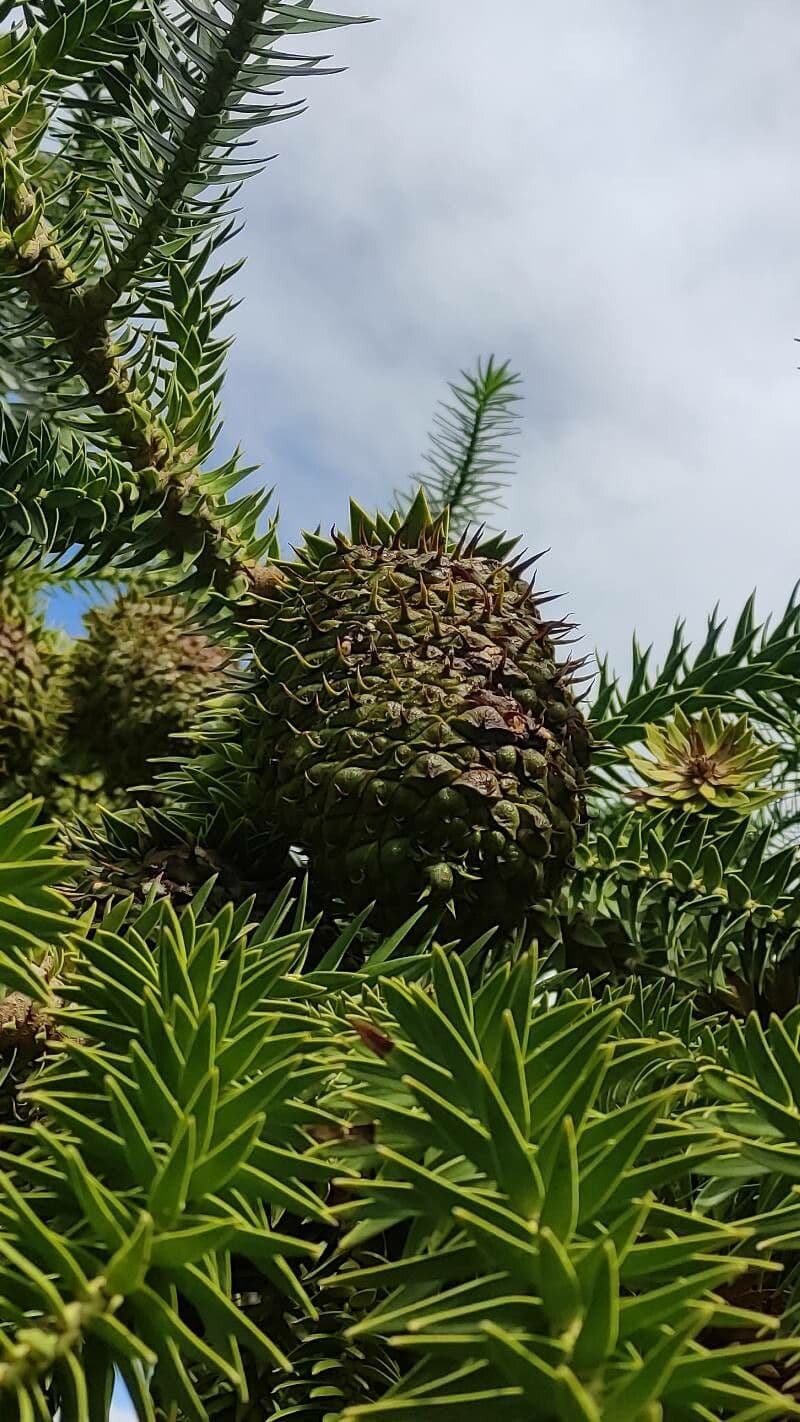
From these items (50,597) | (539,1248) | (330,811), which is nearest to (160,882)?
(330,811)

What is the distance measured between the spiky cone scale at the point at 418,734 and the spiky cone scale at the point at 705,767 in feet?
0.30

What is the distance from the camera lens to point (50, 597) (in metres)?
0.85

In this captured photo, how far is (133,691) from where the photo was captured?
695 mm

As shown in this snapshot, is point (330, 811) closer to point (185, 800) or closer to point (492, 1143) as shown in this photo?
point (185, 800)

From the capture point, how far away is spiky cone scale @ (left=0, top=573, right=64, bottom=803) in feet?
2.24

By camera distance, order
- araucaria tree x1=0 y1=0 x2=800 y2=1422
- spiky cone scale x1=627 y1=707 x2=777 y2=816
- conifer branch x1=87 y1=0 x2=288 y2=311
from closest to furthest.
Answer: araucaria tree x1=0 y1=0 x2=800 y2=1422
conifer branch x1=87 y1=0 x2=288 y2=311
spiky cone scale x1=627 y1=707 x2=777 y2=816

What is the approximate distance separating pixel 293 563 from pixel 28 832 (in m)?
0.30

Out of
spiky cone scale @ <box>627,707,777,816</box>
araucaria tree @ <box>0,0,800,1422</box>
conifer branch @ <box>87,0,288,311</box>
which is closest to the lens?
araucaria tree @ <box>0,0,800,1422</box>

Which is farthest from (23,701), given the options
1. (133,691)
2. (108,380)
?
(108,380)

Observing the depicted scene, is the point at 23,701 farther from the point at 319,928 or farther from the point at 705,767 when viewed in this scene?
the point at 705,767

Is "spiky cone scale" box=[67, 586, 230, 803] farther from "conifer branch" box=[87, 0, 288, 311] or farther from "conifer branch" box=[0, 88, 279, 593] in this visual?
"conifer branch" box=[87, 0, 288, 311]

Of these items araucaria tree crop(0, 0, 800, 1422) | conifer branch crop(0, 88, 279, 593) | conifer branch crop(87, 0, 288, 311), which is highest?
conifer branch crop(87, 0, 288, 311)

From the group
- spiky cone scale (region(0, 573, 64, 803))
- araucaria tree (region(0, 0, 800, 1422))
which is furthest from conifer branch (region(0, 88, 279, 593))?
spiky cone scale (region(0, 573, 64, 803))

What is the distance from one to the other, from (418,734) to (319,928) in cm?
10
